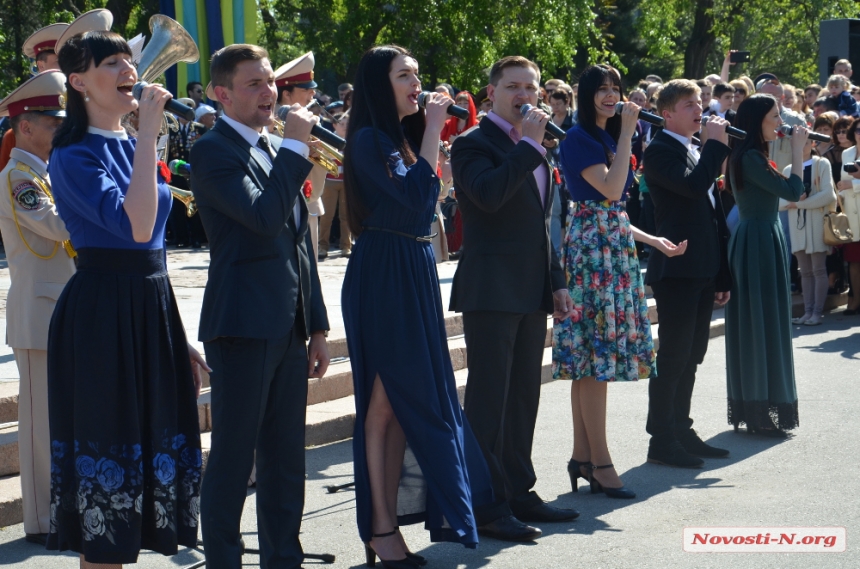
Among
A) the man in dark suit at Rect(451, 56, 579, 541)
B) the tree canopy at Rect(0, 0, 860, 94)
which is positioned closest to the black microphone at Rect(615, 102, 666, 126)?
the man in dark suit at Rect(451, 56, 579, 541)

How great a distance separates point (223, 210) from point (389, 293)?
0.79 meters

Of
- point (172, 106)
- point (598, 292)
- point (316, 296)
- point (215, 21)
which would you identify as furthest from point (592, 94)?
point (215, 21)

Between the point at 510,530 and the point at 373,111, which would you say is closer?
the point at 373,111

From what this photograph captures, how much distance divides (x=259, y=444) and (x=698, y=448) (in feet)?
10.3

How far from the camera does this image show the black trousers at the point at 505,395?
4941mm

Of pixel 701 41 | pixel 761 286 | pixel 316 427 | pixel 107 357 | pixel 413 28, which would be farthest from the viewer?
pixel 701 41

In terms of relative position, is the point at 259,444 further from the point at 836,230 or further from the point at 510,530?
the point at 836,230

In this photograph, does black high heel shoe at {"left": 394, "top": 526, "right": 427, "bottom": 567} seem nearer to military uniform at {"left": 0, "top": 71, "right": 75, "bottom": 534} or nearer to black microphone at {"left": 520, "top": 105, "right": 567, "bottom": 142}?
military uniform at {"left": 0, "top": 71, "right": 75, "bottom": 534}

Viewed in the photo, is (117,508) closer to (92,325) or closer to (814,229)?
(92,325)

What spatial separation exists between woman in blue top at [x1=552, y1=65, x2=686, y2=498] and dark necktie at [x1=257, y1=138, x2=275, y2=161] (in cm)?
187

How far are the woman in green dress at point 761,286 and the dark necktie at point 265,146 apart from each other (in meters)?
3.61

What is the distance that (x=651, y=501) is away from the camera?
5551 mm

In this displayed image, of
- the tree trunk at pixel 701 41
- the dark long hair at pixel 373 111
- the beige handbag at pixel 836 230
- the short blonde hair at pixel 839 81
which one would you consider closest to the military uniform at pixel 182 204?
the beige handbag at pixel 836 230

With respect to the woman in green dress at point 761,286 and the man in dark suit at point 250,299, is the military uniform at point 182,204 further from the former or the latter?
the man in dark suit at point 250,299
